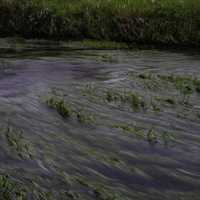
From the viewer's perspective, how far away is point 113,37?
62.2 feet

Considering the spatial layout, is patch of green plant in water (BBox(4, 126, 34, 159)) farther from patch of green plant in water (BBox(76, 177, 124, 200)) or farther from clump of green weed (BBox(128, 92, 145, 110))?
clump of green weed (BBox(128, 92, 145, 110))

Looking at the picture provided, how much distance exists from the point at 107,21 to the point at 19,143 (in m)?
12.1

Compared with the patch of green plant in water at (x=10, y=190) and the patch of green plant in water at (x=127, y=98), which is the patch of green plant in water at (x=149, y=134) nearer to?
the patch of green plant in water at (x=127, y=98)

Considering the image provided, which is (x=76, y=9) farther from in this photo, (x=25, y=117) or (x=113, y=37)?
(x=25, y=117)

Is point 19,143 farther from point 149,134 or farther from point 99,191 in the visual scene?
point 149,134

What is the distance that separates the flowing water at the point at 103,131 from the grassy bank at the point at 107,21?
4191 millimetres

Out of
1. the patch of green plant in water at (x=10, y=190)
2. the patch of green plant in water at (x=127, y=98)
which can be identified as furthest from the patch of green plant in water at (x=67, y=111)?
the patch of green plant in water at (x=10, y=190)

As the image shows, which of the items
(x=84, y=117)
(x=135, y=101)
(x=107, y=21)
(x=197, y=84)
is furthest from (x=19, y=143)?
(x=107, y=21)

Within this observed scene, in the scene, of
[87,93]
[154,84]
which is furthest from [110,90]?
[154,84]

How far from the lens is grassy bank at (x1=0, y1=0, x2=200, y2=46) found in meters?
18.7

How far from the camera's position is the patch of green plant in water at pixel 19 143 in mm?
7691

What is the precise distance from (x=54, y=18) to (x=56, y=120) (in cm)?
1101

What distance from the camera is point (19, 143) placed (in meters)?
8.03

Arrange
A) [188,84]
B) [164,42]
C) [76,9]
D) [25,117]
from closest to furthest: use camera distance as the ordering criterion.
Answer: [25,117]
[188,84]
[164,42]
[76,9]
